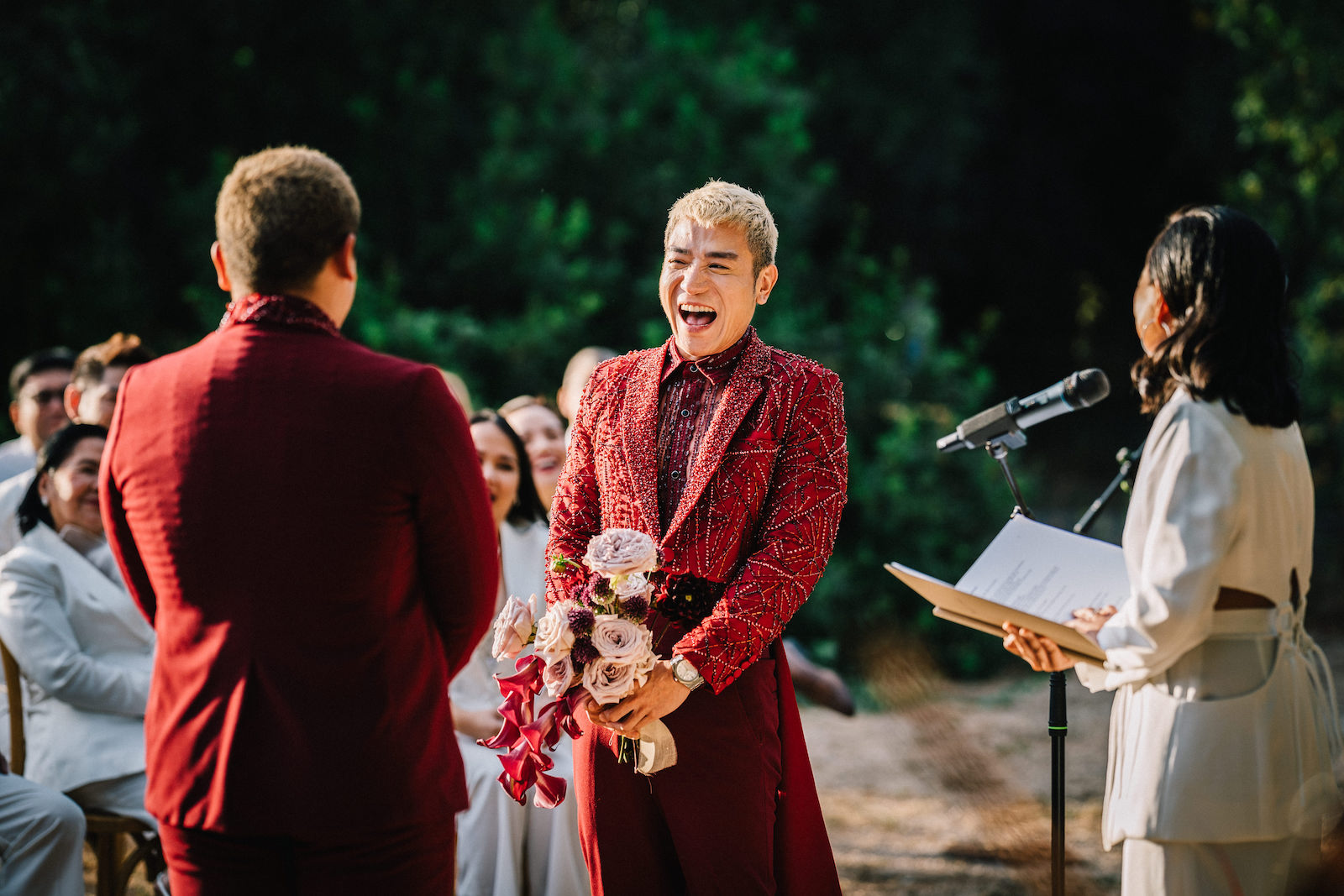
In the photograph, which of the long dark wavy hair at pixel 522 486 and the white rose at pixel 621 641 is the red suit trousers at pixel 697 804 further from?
the long dark wavy hair at pixel 522 486

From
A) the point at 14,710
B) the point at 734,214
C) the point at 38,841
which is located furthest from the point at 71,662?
the point at 734,214

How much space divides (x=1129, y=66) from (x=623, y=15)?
9.51 m

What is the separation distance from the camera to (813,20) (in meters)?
13.2

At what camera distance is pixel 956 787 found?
6.68 metres

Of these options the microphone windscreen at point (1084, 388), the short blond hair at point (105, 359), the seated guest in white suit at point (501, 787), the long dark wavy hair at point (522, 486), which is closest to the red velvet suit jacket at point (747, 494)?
the microphone windscreen at point (1084, 388)

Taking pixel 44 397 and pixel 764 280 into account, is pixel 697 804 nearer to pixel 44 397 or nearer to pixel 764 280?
pixel 764 280

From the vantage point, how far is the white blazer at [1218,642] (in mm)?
2340

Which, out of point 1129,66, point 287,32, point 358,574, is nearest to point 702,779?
point 358,574

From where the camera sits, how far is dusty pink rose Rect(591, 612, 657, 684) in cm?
245

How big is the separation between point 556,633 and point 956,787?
15.8 feet

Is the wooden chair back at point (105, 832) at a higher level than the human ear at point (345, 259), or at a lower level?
lower

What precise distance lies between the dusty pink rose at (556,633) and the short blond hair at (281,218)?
85 cm

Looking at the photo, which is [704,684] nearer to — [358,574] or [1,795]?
[358,574]

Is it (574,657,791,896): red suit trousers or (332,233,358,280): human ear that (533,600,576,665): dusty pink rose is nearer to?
(574,657,791,896): red suit trousers
